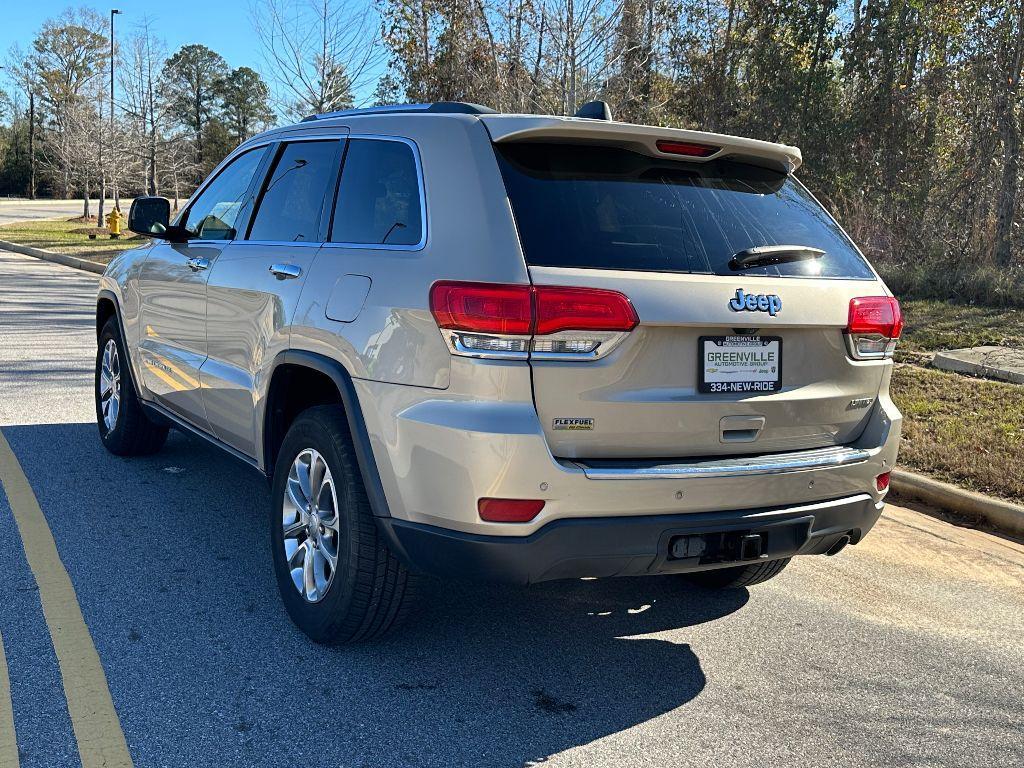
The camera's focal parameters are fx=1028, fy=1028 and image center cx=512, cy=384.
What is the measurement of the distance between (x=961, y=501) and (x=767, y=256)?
3.09m

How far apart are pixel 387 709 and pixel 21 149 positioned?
76.6m

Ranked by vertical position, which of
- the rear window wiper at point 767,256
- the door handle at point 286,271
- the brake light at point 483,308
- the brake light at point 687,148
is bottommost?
the brake light at point 483,308

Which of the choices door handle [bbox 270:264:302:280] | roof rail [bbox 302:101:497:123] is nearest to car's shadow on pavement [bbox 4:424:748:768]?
door handle [bbox 270:264:302:280]

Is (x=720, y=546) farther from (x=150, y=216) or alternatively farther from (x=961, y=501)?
(x=150, y=216)

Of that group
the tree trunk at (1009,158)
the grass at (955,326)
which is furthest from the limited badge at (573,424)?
the tree trunk at (1009,158)

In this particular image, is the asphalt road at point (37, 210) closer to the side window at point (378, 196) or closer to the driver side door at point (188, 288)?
the driver side door at point (188, 288)

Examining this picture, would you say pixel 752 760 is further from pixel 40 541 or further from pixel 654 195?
pixel 40 541

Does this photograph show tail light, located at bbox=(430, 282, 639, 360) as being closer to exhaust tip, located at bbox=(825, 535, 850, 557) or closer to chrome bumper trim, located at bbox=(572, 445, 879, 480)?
chrome bumper trim, located at bbox=(572, 445, 879, 480)

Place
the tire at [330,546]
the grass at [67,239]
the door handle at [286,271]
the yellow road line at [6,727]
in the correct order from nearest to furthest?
the yellow road line at [6,727] < the tire at [330,546] < the door handle at [286,271] < the grass at [67,239]

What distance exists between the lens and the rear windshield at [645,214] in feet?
10.9

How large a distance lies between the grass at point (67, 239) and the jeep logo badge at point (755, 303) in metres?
21.3

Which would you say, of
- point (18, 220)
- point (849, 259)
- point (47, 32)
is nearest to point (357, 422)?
point (849, 259)

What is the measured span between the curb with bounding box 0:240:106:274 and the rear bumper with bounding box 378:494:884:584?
19932mm

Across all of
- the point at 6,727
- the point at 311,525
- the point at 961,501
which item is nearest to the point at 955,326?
the point at 961,501
